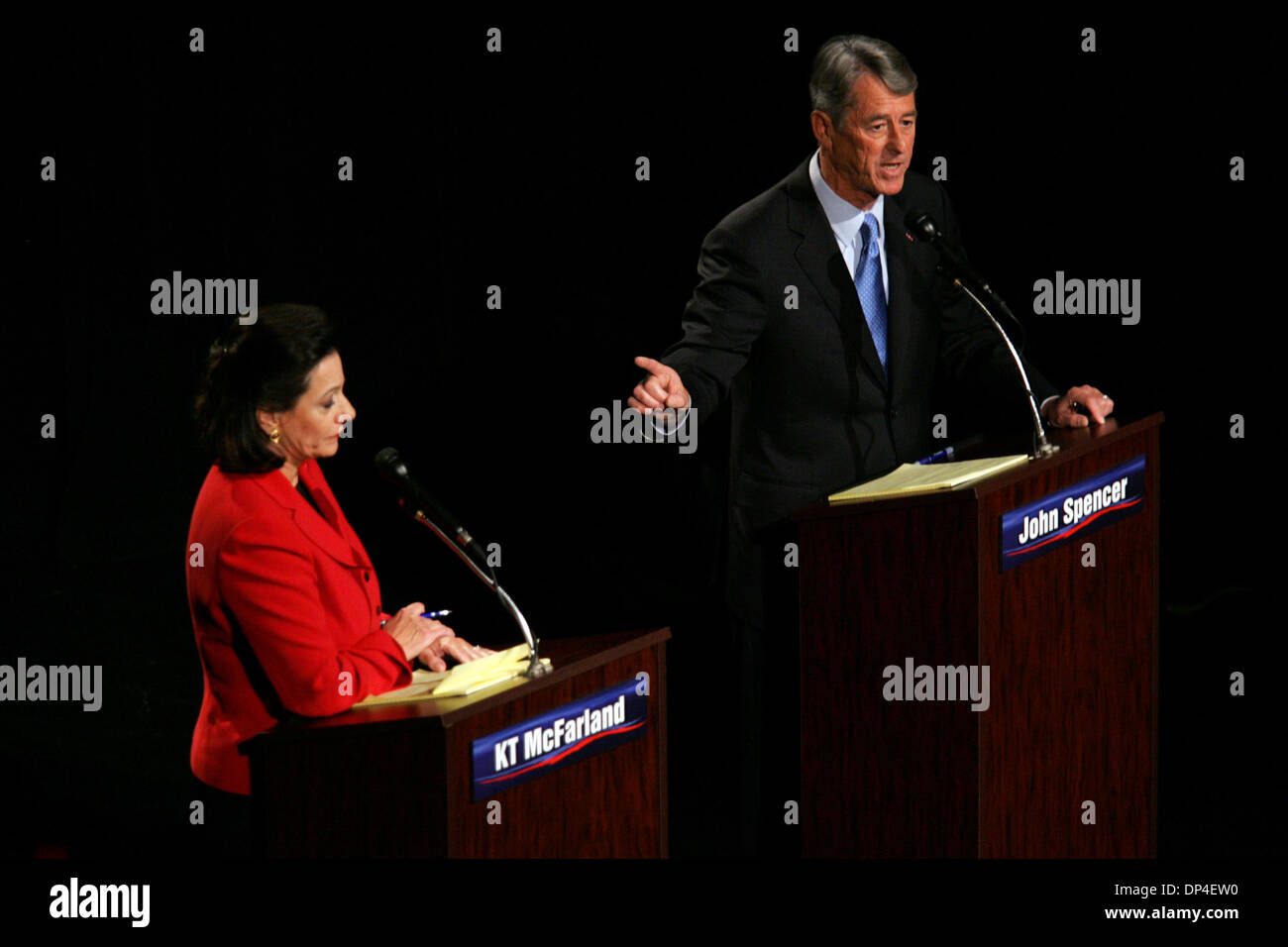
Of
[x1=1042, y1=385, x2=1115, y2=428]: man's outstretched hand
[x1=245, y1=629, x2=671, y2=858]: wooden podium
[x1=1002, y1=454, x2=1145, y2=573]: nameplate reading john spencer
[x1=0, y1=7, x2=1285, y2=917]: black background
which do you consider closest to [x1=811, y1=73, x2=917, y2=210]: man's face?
[x1=1042, y1=385, x2=1115, y2=428]: man's outstretched hand

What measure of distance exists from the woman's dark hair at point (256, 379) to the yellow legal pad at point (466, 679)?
517mm

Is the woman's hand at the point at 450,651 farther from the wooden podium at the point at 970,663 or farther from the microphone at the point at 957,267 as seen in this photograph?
the microphone at the point at 957,267

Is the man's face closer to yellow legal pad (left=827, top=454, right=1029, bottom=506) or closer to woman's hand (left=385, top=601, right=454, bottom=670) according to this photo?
yellow legal pad (left=827, top=454, right=1029, bottom=506)

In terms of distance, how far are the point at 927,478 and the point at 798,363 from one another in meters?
0.61

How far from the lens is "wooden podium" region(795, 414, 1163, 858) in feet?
10.6

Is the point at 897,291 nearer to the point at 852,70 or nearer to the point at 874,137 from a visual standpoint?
the point at 874,137

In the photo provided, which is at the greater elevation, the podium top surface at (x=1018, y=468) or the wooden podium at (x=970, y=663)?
the podium top surface at (x=1018, y=468)

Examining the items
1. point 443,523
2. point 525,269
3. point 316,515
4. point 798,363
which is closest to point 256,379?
point 316,515

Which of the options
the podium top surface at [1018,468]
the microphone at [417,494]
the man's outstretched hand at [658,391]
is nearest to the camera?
the microphone at [417,494]

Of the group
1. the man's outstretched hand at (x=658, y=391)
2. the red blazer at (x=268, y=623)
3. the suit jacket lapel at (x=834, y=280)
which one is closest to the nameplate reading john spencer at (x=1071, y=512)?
the suit jacket lapel at (x=834, y=280)

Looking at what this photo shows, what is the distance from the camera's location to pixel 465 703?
9.14 ft

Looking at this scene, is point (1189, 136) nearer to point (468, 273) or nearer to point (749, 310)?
point (749, 310)

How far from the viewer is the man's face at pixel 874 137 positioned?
381 cm
